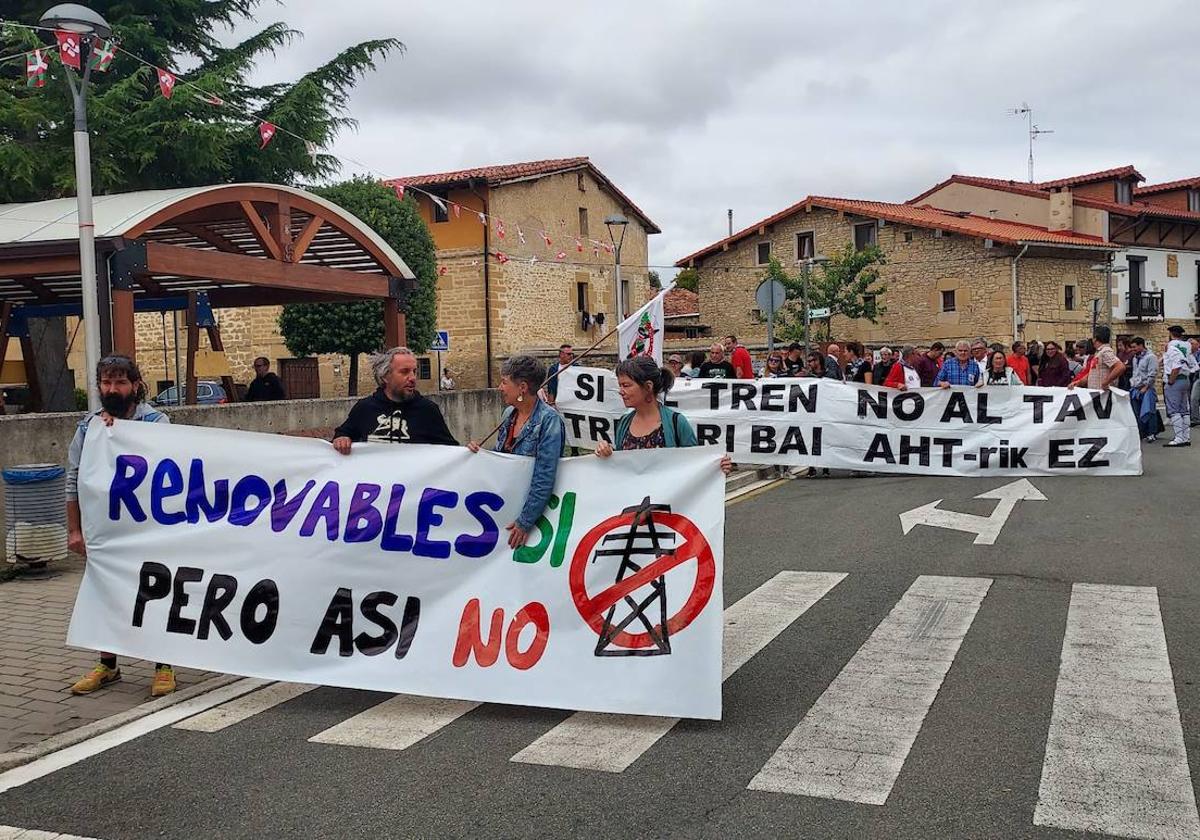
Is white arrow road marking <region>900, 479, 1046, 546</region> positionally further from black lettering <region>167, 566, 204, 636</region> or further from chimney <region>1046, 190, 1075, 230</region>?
chimney <region>1046, 190, 1075, 230</region>

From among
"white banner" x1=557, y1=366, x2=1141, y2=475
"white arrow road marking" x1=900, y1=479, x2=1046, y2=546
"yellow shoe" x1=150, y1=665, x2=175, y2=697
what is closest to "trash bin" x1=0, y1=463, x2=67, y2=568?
"yellow shoe" x1=150, y1=665, x2=175, y2=697

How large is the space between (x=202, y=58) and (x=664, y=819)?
25264 mm

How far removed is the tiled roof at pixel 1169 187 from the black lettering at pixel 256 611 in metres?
57.0

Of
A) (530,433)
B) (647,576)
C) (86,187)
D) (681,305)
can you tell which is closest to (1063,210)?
(681,305)

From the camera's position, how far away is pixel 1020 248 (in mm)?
42344

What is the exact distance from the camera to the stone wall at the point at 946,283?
142 feet

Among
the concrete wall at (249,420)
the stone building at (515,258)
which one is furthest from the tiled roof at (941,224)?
the concrete wall at (249,420)

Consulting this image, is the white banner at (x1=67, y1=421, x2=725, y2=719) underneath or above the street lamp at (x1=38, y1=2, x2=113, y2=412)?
underneath

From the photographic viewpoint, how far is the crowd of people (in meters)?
14.5

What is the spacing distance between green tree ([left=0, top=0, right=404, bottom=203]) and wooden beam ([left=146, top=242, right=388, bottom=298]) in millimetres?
6541

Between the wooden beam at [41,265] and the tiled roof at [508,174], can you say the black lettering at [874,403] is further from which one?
the tiled roof at [508,174]

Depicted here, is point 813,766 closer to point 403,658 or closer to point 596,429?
point 403,658

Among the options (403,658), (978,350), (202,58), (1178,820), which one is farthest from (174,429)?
(202,58)

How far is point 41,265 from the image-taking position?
41.5ft
